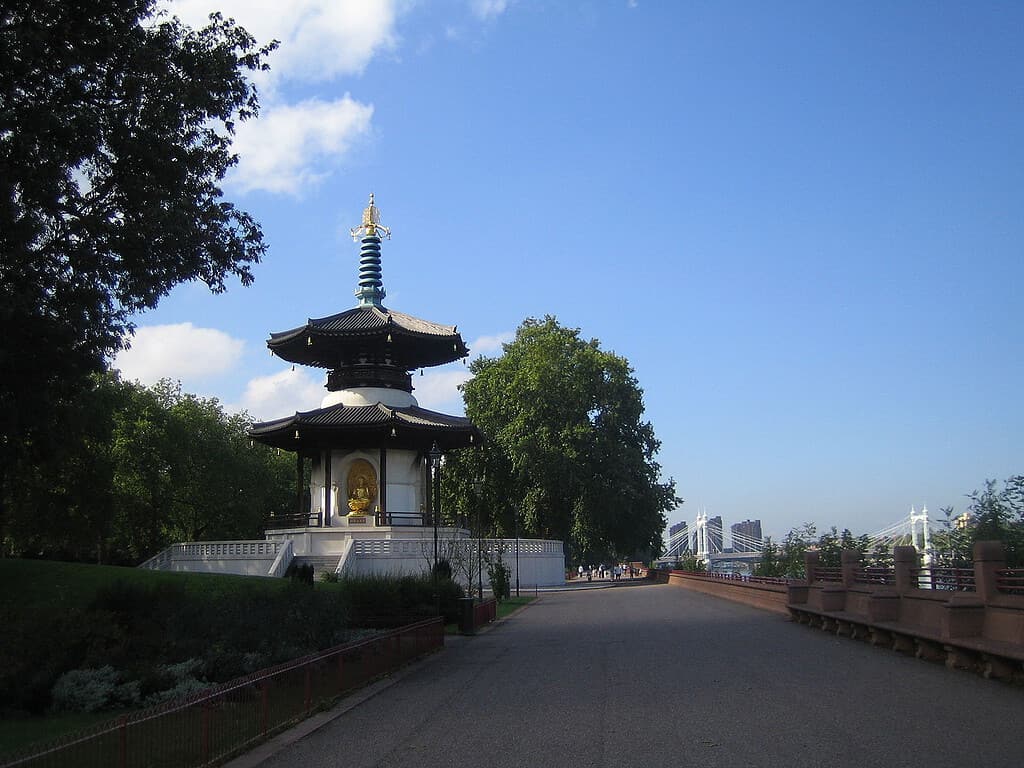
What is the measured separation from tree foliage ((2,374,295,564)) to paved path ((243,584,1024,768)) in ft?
91.3

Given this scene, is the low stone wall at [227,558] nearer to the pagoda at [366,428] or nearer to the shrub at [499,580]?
the pagoda at [366,428]

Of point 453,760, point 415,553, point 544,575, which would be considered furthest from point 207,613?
point 544,575

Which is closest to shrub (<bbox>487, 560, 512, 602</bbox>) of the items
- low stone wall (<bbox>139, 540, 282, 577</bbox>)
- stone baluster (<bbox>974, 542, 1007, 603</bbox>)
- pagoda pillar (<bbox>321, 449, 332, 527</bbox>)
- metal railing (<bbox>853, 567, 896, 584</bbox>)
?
pagoda pillar (<bbox>321, 449, 332, 527</bbox>)

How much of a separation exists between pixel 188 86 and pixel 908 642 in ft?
55.5

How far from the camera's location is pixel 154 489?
56594 mm

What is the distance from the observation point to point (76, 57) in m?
16.1

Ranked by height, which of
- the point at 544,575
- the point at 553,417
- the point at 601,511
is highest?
the point at 553,417

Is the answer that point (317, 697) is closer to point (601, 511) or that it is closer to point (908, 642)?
point (908, 642)

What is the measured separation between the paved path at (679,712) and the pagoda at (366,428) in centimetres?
2440

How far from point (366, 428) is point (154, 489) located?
19823mm

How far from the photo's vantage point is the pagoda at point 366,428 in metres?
44.0

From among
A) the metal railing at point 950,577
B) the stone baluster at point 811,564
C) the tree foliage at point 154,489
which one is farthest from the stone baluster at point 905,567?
the tree foliage at point 154,489

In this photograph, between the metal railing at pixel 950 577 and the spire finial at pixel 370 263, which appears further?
the spire finial at pixel 370 263

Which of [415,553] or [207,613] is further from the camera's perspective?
[415,553]
